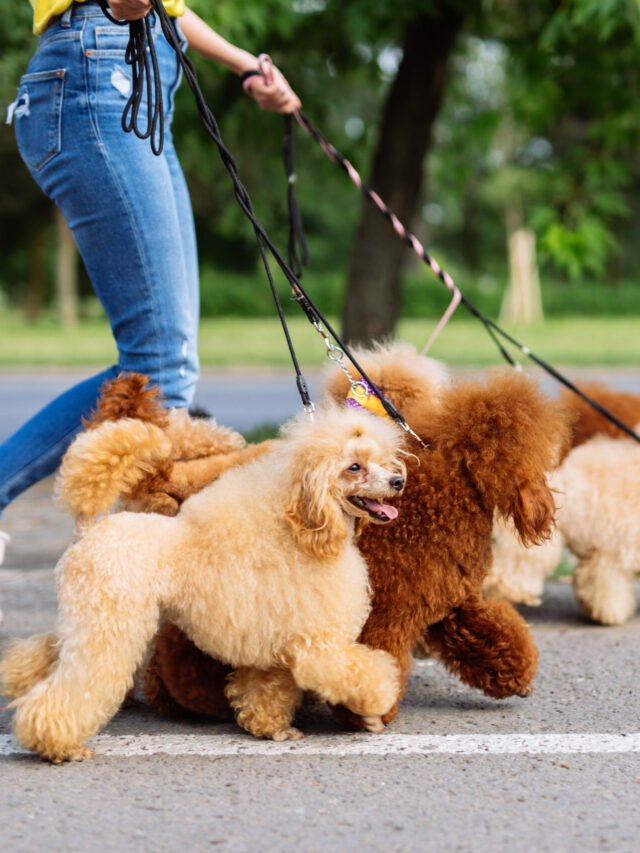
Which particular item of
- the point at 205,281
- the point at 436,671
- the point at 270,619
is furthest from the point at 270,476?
the point at 205,281

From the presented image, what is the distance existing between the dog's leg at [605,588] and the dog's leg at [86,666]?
1917mm

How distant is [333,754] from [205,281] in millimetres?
32016

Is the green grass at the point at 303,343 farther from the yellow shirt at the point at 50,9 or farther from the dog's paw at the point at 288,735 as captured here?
the dog's paw at the point at 288,735

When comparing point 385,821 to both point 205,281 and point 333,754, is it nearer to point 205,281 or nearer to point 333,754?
point 333,754

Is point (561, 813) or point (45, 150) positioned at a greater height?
point (45, 150)

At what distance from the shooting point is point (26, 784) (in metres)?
2.37

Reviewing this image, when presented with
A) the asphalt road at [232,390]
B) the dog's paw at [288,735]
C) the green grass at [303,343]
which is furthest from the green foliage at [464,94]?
the green grass at [303,343]

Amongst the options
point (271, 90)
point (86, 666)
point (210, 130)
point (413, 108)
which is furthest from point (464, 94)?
point (86, 666)

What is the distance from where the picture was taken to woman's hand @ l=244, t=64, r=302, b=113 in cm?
338

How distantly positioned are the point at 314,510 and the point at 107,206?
113cm

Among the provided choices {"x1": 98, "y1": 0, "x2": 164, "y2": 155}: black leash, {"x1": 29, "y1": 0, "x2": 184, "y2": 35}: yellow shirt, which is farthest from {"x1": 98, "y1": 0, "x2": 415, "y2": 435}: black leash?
{"x1": 29, "y1": 0, "x2": 184, "y2": 35}: yellow shirt

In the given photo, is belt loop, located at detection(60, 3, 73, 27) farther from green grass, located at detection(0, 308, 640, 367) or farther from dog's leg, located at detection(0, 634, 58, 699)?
green grass, located at detection(0, 308, 640, 367)

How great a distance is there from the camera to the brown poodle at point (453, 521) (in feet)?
8.58

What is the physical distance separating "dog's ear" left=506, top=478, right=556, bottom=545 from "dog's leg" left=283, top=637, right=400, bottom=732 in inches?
19.0
